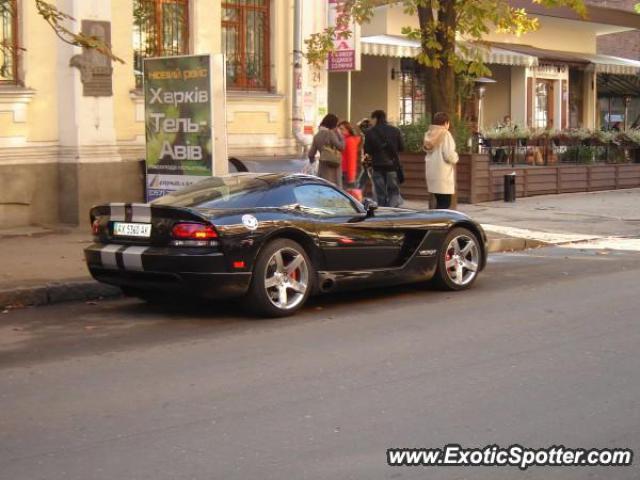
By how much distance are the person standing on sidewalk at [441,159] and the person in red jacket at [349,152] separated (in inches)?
76.5

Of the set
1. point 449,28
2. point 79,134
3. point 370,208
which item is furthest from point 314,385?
point 79,134

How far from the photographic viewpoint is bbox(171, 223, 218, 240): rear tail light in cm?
846

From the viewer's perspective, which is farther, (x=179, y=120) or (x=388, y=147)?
(x=388, y=147)

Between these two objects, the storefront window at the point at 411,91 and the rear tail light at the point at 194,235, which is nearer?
the rear tail light at the point at 194,235

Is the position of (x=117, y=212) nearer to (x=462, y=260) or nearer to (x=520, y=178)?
(x=462, y=260)

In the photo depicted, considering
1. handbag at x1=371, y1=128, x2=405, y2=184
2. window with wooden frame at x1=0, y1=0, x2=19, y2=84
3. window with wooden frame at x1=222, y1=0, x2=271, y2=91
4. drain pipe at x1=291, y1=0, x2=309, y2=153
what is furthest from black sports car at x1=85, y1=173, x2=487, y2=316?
window with wooden frame at x1=222, y1=0, x2=271, y2=91

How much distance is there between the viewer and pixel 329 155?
49.7 feet

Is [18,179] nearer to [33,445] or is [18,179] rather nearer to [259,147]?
[259,147]

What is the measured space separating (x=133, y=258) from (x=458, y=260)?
11.3 feet

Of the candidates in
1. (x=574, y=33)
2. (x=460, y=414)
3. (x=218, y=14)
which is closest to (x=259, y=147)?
(x=218, y=14)

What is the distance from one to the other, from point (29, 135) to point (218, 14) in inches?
156

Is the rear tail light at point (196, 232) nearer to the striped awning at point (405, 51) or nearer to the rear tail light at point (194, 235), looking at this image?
the rear tail light at point (194, 235)

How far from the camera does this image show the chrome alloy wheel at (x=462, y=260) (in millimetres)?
10328

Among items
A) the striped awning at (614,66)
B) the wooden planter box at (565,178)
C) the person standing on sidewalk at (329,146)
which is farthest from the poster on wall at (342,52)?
the striped awning at (614,66)
